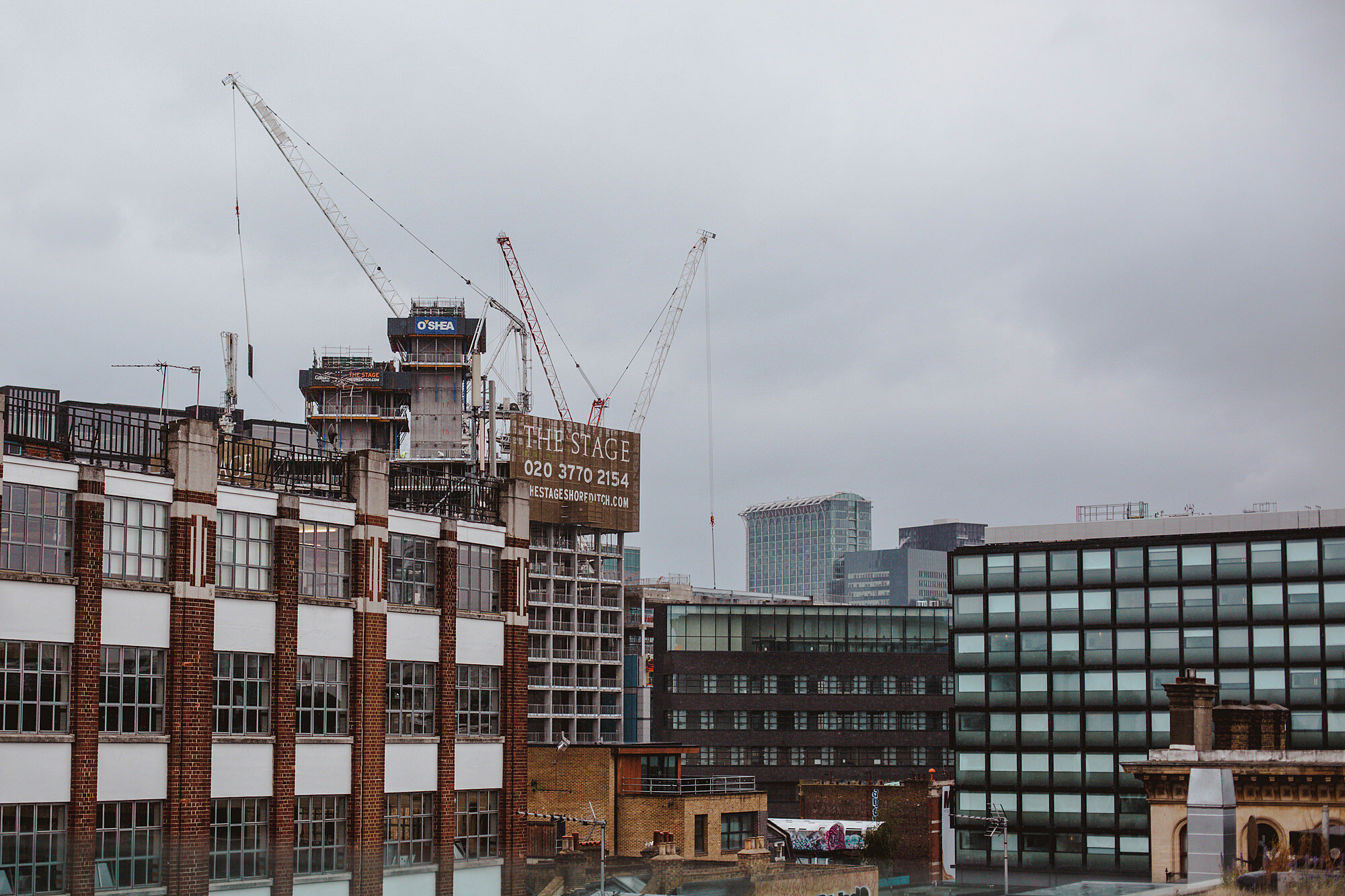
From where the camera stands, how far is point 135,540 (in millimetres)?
49125

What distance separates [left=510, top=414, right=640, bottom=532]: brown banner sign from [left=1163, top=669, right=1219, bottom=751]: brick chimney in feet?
400

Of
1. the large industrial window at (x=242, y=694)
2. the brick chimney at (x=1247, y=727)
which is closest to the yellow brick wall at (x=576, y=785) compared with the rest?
the brick chimney at (x=1247, y=727)

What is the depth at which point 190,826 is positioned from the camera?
162ft

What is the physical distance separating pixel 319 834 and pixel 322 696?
484cm

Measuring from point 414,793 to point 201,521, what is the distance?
14.1 meters

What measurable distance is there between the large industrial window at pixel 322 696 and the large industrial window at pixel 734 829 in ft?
130

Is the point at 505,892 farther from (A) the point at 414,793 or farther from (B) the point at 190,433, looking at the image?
(B) the point at 190,433

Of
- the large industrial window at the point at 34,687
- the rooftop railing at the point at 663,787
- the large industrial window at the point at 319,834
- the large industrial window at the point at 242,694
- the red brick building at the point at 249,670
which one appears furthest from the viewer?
the rooftop railing at the point at 663,787

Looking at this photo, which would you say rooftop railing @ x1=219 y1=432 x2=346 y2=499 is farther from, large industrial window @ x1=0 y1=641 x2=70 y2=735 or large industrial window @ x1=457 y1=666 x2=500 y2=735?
large industrial window @ x1=457 y1=666 x2=500 y2=735

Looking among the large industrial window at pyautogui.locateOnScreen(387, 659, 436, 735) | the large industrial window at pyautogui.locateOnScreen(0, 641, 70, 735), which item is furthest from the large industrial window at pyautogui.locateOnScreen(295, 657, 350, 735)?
the large industrial window at pyautogui.locateOnScreen(0, 641, 70, 735)

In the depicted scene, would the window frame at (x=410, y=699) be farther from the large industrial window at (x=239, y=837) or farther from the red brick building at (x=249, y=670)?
the large industrial window at (x=239, y=837)

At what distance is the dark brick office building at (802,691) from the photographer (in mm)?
158125

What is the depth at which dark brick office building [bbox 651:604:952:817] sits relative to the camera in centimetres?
15812

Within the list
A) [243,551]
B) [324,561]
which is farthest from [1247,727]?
[243,551]
